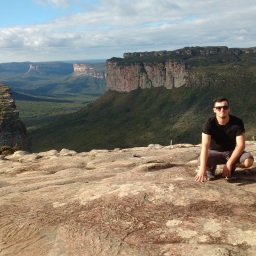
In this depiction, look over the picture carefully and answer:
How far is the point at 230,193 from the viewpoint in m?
11.4

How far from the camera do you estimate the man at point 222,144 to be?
1218cm

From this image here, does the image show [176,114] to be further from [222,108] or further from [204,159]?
[222,108]

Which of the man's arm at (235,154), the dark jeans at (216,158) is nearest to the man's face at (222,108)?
the man's arm at (235,154)

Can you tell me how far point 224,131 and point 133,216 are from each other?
15.9 feet

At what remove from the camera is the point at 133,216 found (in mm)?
10102

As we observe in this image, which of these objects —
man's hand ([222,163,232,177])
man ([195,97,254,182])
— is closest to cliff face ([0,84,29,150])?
man ([195,97,254,182])

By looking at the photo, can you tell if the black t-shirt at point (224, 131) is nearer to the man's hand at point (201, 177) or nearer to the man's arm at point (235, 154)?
the man's arm at point (235, 154)

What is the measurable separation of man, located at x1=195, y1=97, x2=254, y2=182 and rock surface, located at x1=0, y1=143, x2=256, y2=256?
0.56m

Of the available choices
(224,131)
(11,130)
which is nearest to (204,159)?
(224,131)

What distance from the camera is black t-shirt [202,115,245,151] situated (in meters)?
12.4

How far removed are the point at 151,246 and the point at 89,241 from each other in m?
1.62

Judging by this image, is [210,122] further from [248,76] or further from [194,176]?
[248,76]

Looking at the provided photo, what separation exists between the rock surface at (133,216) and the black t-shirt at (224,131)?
4.25 ft

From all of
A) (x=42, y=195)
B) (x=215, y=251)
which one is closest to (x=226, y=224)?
(x=215, y=251)
